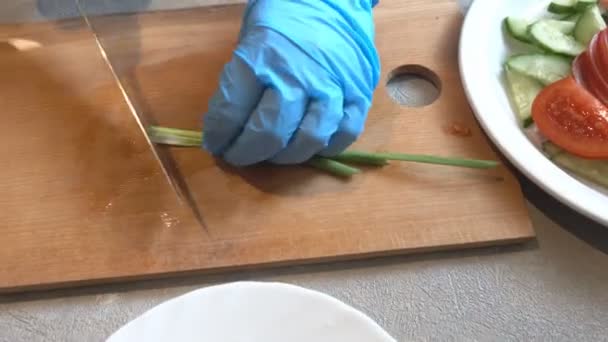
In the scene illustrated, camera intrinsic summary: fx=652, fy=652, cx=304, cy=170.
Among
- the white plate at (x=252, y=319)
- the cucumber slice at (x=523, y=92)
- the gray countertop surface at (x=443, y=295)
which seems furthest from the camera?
the cucumber slice at (x=523, y=92)

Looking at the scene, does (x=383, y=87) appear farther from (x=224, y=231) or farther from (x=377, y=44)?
(x=224, y=231)

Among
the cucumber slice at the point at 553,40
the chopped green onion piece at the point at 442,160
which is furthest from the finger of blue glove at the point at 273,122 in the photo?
the cucumber slice at the point at 553,40

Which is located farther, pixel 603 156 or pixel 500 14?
pixel 500 14

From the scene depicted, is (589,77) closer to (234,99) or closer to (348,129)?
(348,129)

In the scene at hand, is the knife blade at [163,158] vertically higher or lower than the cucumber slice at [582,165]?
lower

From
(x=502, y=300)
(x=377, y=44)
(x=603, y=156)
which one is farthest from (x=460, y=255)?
(x=377, y=44)

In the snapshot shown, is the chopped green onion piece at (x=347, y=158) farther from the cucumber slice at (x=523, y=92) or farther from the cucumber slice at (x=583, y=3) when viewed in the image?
the cucumber slice at (x=583, y=3)

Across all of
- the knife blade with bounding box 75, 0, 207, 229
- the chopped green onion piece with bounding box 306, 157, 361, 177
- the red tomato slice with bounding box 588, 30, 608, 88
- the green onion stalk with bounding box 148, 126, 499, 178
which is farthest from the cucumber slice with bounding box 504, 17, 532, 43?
the knife blade with bounding box 75, 0, 207, 229

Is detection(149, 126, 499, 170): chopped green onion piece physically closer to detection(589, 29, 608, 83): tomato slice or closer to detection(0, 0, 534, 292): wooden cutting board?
detection(0, 0, 534, 292): wooden cutting board

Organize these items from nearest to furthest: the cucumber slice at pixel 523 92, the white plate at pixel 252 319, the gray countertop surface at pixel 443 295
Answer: the white plate at pixel 252 319 → the gray countertop surface at pixel 443 295 → the cucumber slice at pixel 523 92
